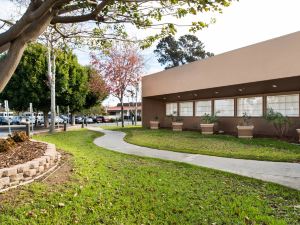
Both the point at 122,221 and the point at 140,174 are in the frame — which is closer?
the point at 122,221

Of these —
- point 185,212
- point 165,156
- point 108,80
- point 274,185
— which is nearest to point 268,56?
point 165,156

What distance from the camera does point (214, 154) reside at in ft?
39.0

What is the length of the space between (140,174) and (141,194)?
1779mm

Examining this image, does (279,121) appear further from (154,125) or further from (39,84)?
(39,84)

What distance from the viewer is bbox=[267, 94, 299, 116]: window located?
1752 cm

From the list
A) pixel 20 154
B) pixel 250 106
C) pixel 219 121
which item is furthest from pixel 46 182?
pixel 219 121

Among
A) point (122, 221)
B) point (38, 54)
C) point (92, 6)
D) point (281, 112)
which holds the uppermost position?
point (38, 54)

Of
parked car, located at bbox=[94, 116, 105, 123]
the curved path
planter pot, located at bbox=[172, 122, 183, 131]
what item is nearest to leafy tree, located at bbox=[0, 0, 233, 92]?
the curved path

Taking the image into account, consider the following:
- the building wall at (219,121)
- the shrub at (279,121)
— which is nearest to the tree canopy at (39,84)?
the building wall at (219,121)

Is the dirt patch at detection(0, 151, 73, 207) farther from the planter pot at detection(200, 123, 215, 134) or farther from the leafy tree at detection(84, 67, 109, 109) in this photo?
the leafy tree at detection(84, 67, 109, 109)

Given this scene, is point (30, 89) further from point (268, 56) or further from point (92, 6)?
point (92, 6)

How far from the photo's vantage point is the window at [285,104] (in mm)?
17516

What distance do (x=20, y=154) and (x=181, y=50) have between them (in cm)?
5072

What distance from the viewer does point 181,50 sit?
56562mm
